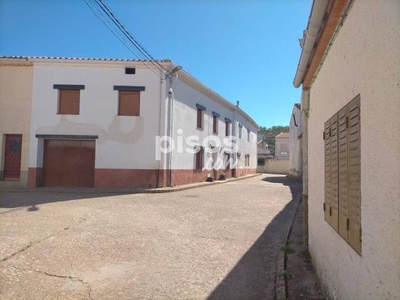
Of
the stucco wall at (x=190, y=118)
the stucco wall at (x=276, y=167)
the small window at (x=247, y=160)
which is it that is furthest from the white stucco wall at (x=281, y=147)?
the stucco wall at (x=190, y=118)

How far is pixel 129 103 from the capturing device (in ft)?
48.8

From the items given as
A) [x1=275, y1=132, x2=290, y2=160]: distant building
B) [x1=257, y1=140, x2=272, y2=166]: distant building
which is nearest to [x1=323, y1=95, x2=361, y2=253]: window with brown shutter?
[x1=257, y1=140, x2=272, y2=166]: distant building

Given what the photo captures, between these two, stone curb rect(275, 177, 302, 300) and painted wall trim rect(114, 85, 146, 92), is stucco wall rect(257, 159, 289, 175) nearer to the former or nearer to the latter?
painted wall trim rect(114, 85, 146, 92)

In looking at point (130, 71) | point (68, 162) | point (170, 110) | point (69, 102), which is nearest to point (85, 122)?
point (69, 102)

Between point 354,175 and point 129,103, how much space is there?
13.6 meters

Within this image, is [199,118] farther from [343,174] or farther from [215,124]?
[343,174]

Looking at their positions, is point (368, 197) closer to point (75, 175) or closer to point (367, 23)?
point (367, 23)

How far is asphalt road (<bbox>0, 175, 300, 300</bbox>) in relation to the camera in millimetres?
3770

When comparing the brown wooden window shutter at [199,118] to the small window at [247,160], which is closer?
the brown wooden window shutter at [199,118]

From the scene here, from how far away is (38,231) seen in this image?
627 centimetres

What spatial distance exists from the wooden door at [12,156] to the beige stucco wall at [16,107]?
0.21 metres

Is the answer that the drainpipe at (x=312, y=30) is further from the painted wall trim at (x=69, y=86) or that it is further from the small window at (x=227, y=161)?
the small window at (x=227, y=161)

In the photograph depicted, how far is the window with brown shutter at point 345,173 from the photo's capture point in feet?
7.62

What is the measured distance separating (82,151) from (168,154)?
14.1ft
